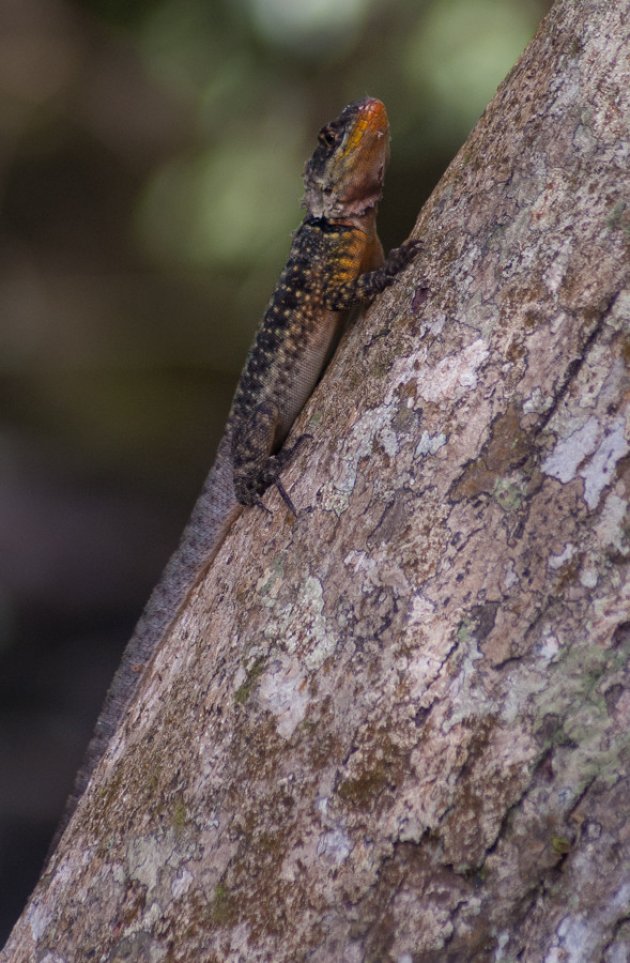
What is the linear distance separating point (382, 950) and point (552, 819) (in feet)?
1.59

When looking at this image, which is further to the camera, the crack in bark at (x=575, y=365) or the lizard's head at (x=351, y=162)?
the lizard's head at (x=351, y=162)

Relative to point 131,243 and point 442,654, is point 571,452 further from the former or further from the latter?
point 131,243

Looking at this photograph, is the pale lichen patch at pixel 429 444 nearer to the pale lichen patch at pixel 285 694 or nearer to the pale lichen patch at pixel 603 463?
the pale lichen patch at pixel 603 463

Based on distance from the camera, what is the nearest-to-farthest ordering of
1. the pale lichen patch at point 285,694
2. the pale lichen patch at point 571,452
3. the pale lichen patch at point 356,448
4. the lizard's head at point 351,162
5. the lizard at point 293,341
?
the pale lichen patch at point 571,452 → the pale lichen patch at point 285,694 → the pale lichen patch at point 356,448 → the lizard at point 293,341 → the lizard's head at point 351,162

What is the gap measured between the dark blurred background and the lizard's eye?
176cm

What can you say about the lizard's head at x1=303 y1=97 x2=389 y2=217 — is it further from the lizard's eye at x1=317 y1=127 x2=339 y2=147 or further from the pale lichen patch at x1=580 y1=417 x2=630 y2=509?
the pale lichen patch at x1=580 y1=417 x2=630 y2=509

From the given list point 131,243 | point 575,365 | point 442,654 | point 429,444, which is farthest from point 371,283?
point 131,243

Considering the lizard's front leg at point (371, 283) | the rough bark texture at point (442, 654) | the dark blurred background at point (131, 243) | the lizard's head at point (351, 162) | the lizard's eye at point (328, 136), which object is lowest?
the rough bark texture at point (442, 654)

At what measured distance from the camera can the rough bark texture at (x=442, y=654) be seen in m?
1.73

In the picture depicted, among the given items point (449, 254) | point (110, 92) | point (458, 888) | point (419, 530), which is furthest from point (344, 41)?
point (458, 888)

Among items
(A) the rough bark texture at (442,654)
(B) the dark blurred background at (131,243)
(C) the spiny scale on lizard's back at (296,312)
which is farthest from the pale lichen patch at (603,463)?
(B) the dark blurred background at (131,243)

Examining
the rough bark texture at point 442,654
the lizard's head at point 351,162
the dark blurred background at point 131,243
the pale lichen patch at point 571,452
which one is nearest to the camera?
the rough bark texture at point 442,654

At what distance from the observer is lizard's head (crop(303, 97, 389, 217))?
3.34m

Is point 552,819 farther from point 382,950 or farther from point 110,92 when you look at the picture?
point 110,92
